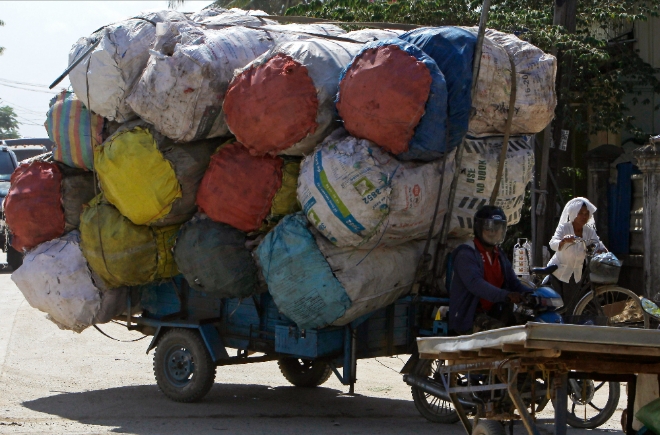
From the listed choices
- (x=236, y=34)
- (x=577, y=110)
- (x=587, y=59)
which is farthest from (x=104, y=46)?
(x=577, y=110)

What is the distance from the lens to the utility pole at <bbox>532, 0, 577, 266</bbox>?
10836 mm

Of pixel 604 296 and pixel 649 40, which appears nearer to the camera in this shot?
pixel 604 296

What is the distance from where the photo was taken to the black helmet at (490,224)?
5.84 metres

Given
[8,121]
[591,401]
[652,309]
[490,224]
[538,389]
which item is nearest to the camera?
[538,389]

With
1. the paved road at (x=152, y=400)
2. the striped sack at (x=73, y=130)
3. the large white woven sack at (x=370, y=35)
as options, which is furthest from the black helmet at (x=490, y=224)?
the striped sack at (x=73, y=130)

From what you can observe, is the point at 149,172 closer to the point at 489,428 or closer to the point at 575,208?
A: the point at 489,428

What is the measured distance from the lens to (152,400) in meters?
7.34

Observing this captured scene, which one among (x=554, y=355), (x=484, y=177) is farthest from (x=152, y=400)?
(x=554, y=355)

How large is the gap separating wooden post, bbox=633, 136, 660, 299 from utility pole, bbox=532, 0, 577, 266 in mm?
1146

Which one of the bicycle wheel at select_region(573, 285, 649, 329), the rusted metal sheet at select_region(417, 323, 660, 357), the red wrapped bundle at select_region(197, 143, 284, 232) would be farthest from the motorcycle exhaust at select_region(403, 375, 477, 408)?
the bicycle wheel at select_region(573, 285, 649, 329)

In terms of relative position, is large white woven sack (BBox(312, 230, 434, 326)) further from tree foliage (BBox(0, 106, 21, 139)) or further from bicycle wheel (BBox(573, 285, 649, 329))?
tree foliage (BBox(0, 106, 21, 139))

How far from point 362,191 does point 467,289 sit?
0.94 meters

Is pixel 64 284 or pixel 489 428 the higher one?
pixel 64 284

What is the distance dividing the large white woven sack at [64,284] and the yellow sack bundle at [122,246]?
0.14m
